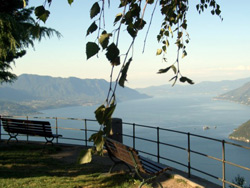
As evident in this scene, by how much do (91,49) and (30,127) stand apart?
8365mm

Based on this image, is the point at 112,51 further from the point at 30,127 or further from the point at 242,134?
the point at 242,134

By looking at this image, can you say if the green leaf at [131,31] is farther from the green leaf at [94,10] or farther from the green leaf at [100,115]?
the green leaf at [100,115]

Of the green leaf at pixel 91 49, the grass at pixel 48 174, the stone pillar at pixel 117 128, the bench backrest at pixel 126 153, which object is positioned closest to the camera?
the green leaf at pixel 91 49

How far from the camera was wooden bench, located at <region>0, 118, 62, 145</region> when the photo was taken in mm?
8398

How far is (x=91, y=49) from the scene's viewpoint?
0.93 m

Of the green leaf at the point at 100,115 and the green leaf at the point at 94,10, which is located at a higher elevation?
the green leaf at the point at 94,10

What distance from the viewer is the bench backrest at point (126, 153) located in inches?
185

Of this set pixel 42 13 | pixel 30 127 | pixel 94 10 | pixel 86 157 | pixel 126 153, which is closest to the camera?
pixel 86 157

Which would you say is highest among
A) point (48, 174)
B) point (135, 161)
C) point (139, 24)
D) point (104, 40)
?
point (139, 24)

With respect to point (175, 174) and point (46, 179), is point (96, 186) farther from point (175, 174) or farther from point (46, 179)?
point (175, 174)

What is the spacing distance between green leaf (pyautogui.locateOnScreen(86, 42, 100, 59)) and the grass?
489 cm

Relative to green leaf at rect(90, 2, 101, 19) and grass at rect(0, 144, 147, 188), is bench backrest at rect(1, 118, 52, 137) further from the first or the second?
green leaf at rect(90, 2, 101, 19)

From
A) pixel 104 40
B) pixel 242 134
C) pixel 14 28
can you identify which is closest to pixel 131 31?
pixel 104 40

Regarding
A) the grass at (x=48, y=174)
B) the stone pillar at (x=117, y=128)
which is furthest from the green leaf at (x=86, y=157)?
the stone pillar at (x=117, y=128)
